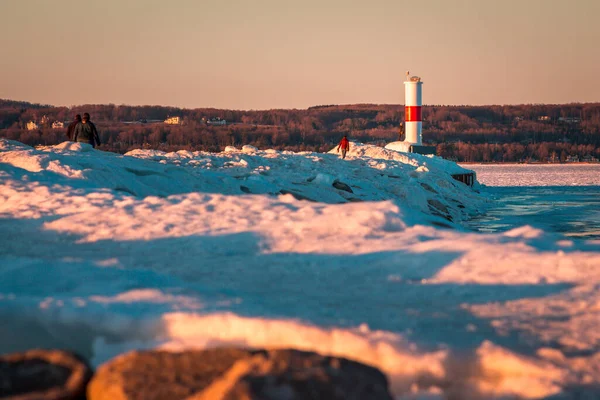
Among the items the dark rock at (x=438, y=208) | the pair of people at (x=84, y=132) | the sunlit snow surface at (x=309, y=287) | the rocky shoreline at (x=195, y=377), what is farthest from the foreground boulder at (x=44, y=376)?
the dark rock at (x=438, y=208)

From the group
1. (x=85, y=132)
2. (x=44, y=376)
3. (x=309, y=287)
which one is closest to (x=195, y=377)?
(x=44, y=376)

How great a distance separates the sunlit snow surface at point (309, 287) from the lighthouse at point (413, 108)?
30272 millimetres

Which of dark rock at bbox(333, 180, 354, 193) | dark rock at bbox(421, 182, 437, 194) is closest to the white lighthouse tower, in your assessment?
dark rock at bbox(421, 182, 437, 194)

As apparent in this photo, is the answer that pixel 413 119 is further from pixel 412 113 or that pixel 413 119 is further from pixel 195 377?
pixel 195 377

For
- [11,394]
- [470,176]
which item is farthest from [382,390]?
[470,176]

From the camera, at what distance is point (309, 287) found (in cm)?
455

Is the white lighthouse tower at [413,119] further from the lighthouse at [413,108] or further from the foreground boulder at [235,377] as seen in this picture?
the foreground boulder at [235,377]

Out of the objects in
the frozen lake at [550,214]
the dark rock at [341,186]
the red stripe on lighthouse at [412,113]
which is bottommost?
the frozen lake at [550,214]

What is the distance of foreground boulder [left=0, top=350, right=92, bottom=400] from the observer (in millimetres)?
2566

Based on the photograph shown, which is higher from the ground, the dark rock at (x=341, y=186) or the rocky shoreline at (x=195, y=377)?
the rocky shoreline at (x=195, y=377)

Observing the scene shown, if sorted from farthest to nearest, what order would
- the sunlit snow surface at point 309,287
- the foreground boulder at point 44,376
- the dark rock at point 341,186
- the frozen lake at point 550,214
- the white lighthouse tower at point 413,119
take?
the white lighthouse tower at point 413,119, the dark rock at point 341,186, the frozen lake at point 550,214, the sunlit snow surface at point 309,287, the foreground boulder at point 44,376

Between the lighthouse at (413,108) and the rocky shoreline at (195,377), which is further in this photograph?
the lighthouse at (413,108)

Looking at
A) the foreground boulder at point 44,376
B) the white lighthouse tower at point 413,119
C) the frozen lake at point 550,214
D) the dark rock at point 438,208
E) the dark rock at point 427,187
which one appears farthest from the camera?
the white lighthouse tower at point 413,119

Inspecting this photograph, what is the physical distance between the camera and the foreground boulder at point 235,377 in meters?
2.29
